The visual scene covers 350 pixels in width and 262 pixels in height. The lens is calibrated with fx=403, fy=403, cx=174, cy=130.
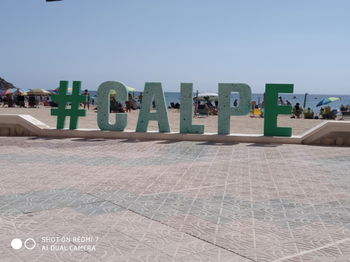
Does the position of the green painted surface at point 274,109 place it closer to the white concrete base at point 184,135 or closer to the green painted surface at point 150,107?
the white concrete base at point 184,135

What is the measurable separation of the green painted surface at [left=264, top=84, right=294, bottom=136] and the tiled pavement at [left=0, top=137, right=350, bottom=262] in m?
2.78

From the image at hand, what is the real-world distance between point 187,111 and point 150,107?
4.31 ft

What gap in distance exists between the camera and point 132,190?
6781 mm

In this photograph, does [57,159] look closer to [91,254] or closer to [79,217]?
[79,217]

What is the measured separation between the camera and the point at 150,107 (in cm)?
1409

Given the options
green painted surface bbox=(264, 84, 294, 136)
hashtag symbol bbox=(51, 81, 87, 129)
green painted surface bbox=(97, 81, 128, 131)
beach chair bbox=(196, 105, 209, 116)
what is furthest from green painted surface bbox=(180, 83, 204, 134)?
beach chair bbox=(196, 105, 209, 116)

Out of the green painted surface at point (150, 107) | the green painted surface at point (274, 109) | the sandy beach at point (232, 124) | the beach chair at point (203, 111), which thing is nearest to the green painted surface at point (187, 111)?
the green painted surface at point (150, 107)

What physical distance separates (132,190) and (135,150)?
15.7 feet

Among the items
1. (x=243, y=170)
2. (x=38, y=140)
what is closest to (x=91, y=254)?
(x=243, y=170)

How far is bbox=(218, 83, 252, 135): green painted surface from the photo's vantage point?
1358 cm

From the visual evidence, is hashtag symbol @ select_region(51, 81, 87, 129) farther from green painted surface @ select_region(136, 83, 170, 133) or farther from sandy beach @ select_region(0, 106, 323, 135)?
sandy beach @ select_region(0, 106, 323, 135)

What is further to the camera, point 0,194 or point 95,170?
point 95,170

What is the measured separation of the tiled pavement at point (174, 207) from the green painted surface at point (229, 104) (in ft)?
10.4

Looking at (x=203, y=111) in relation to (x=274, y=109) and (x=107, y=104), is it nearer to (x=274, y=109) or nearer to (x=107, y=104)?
(x=107, y=104)
